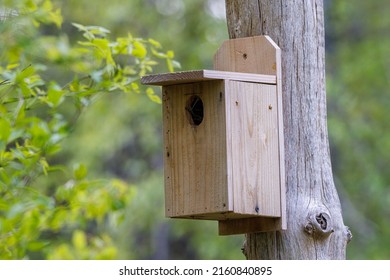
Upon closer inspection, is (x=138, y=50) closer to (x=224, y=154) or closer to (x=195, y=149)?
(x=195, y=149)

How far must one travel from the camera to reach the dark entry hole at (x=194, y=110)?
3.55m

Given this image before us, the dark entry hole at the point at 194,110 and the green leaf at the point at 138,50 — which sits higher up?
the green leaf at the point at 138,50

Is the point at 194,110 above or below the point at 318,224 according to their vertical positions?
above

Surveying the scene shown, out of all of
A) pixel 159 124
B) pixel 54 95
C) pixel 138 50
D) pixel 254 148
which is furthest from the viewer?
pixel 159 124

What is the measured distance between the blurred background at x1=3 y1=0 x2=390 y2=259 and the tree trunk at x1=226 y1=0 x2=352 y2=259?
6.03 m

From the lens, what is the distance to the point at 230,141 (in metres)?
3.42

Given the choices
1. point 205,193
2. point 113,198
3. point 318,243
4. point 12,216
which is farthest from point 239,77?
point 113,198

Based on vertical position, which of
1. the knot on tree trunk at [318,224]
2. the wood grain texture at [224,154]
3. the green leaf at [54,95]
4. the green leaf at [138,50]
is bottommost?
the knot on tree trunk at [318,224]

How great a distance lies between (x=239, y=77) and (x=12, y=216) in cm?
99

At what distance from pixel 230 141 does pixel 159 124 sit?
7934 millimetres

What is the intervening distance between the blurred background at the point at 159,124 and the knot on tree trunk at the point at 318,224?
615 centimetres

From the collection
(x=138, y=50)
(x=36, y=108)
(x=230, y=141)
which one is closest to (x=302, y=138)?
(x=230, y=141)

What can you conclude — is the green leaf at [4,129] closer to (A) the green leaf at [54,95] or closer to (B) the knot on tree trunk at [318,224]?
(A) the green leaf at [54,95]

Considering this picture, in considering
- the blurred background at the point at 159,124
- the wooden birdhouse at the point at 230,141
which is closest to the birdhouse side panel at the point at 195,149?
the wooden birdhouse at the point at 230,141
